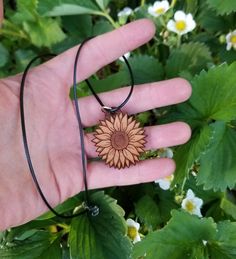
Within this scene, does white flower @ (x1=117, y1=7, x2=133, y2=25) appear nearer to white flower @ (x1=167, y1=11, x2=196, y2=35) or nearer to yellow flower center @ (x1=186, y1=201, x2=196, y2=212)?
white flower @ (x1=167, y1=11, x2=196, y2=35)

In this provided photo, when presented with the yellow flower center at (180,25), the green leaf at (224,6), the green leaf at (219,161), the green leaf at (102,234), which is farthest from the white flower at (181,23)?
the green leaf at (102,234)

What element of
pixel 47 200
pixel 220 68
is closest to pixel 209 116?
pixel 220 68

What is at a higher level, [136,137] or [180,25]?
[180,25]

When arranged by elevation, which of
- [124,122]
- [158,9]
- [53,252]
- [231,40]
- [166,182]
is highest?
[158,9]

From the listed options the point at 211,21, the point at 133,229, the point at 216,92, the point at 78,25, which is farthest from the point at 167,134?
the point at 78,25

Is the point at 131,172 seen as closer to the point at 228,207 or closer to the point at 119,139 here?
the point at 119,139

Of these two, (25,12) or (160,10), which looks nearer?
(160,10)

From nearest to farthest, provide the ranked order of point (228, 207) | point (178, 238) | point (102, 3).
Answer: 1. point (178, 238)
2. point (228, 207)
3. point (102, 3)
